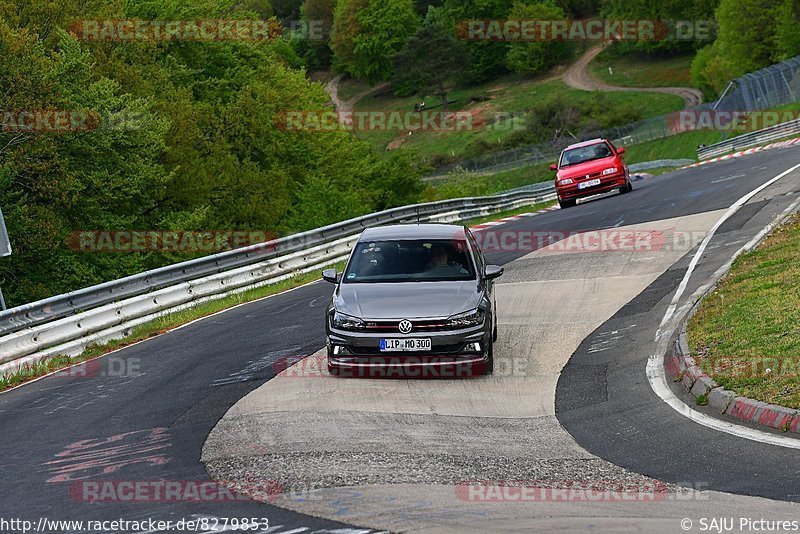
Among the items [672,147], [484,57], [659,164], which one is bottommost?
[672,147]

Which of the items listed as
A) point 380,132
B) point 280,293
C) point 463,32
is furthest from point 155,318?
point 463,32

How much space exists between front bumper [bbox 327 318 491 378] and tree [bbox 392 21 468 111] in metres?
115

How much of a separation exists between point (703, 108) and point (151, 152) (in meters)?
48.0

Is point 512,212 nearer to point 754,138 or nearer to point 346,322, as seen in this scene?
point 754,138

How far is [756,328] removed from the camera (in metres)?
12.4

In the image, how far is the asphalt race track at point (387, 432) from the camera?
759 cm

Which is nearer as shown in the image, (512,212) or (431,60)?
(512,212)

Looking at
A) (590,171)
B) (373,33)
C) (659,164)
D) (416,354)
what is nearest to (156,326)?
(416,354)

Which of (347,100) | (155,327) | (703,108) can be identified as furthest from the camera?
(347,100)

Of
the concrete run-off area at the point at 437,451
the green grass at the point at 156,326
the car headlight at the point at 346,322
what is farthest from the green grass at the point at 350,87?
the car headlight at the point at 346,322

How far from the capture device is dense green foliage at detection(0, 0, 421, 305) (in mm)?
33719

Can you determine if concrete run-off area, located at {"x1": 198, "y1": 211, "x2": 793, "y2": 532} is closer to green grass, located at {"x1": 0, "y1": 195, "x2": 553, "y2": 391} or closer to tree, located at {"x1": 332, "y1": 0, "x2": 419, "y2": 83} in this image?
green grass, located at {"x1": 0, "y1": 195, "x2": 553, "y2": 391}

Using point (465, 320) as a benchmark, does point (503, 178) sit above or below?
below

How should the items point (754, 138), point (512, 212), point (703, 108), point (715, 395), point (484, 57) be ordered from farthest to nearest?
point (484, 57), point (703, 108), point (754, 138), point (512, 212), point (715, 395)
